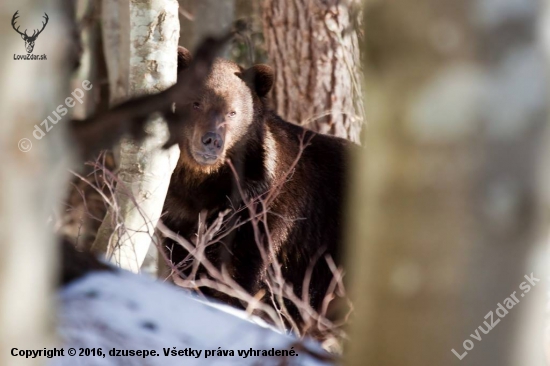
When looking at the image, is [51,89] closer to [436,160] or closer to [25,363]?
[25,363]

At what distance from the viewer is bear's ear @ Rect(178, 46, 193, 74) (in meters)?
6.19

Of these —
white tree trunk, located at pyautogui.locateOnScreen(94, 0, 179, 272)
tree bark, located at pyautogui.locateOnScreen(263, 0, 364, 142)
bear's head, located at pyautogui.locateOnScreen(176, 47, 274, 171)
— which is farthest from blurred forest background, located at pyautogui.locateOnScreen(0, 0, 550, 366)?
tree bark, located at pyautogui.locateOnScreen(263, 0, 364, 142)

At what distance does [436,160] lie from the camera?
187 centimetres

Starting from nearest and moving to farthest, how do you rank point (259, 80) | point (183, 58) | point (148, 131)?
point (148, 131) → point (183, 58) → point (259, 80)

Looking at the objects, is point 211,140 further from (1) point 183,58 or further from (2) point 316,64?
(2) point 316,64

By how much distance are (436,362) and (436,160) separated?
0.57m

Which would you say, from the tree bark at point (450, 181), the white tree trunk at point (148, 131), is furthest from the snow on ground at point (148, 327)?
the white tree trunk at point (148, 131)

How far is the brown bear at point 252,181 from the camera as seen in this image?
5.96 m

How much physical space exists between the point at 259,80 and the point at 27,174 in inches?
180

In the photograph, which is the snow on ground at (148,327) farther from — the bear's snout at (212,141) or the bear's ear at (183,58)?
the bear's ear at (183,58)

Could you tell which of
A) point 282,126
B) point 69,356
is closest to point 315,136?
point 282,126

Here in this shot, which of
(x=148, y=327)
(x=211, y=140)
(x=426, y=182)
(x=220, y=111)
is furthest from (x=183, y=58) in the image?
(x=426, y=182)

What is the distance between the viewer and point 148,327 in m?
2.88

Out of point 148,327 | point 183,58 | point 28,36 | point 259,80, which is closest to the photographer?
point 28,36
